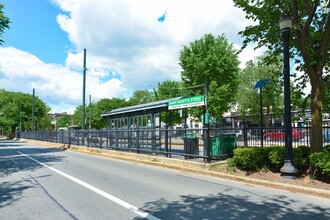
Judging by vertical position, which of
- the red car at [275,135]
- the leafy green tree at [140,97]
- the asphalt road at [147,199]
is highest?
the leafy green tree at [140,97]

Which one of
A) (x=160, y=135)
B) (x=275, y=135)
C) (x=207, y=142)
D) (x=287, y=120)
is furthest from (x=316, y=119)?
(x=160, y=135)

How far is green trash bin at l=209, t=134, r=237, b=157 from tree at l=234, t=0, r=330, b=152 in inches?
141

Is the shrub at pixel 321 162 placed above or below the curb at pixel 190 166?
above

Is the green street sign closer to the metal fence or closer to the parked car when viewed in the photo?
the metal fence

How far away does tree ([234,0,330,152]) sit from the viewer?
9.66m

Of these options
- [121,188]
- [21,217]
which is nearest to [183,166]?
[121,188]

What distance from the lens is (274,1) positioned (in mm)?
10211

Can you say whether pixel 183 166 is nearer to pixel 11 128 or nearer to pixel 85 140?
pixel 85 140

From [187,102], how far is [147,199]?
7.65 meters

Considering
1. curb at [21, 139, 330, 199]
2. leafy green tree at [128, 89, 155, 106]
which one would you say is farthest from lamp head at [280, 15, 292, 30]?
leafy green tree at [128, 89, 155, 106]

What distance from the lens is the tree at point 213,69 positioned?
121ft

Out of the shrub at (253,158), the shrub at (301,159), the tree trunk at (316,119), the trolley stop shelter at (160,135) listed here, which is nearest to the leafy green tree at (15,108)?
the trolley stop shelter at (160,135)

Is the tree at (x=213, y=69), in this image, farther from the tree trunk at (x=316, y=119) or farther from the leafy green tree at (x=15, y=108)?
the leafy green tree at (x=15, y=108)

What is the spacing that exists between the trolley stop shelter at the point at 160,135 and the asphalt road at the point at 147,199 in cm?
261
